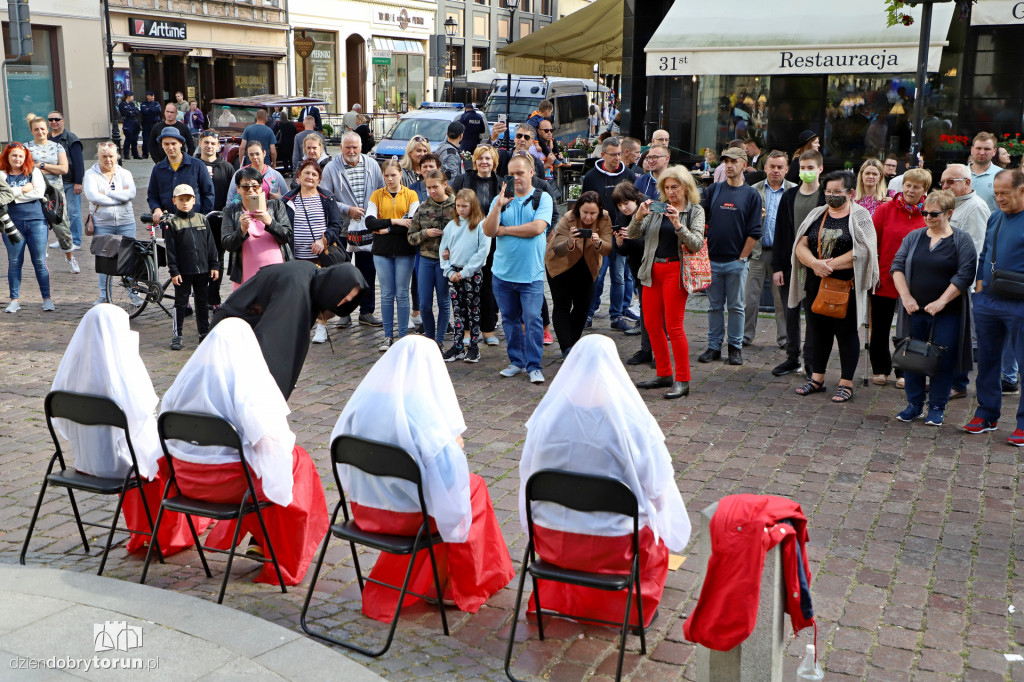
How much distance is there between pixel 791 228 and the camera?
912cm

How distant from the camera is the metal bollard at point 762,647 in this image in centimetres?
397

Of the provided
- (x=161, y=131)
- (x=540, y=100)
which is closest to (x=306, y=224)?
(x=161, y=131)

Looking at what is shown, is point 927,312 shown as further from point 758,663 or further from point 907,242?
point 758,663

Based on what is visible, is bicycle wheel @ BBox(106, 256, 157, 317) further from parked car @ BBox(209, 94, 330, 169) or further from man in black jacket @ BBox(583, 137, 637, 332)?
parked car @ BBox(209, 94, 330, 169)

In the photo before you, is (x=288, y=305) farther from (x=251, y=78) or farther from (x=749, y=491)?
(x=251, y=78)

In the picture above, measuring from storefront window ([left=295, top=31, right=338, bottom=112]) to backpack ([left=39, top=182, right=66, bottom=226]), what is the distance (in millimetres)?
35604

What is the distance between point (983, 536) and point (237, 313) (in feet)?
14.8

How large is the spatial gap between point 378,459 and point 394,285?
5.64m

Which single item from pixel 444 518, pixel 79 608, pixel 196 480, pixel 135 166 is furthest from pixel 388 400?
pixel 135 166

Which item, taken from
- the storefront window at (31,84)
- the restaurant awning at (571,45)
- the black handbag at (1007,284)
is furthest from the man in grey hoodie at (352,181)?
the storefront window at (31,84)

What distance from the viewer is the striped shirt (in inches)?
389

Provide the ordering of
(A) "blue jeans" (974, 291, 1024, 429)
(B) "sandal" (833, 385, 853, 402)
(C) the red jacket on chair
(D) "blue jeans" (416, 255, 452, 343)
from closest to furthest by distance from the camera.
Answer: (C) the red jacket on chair, (A) "blue jeans" (974, 291, 1024, 429), (B) "sandal" (833, 385, 853, 402), (D) "blue jeans" (416, 255, 452, 343)

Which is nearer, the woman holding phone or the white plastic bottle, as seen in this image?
the white plastic bottle

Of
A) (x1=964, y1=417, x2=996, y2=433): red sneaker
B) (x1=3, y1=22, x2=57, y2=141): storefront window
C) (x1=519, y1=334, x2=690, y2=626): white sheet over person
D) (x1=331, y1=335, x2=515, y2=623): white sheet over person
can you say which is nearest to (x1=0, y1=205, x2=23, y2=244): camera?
(x1=331, y1=335, x2=515, y2=623): white sheet over person
